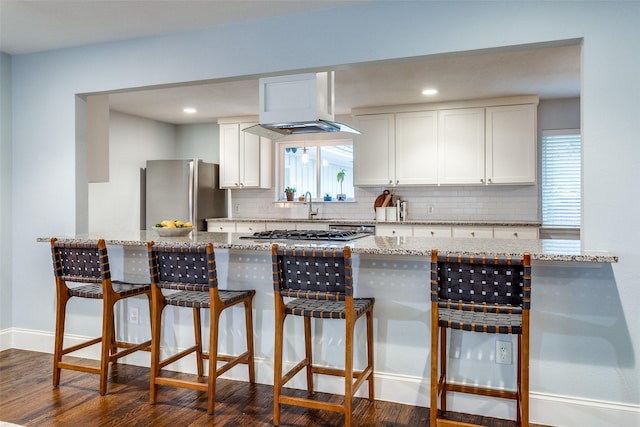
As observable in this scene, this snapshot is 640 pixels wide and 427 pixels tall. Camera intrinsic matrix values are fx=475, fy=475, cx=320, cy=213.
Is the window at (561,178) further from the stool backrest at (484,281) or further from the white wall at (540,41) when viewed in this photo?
the stool backrest at (484,281)

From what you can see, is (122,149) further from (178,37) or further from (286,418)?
(286,418)

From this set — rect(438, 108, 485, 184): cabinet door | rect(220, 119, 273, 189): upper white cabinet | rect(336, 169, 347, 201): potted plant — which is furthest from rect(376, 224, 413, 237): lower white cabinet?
rect(220, 119, 273, 189): upper white cabinet

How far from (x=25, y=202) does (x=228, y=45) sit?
211cm

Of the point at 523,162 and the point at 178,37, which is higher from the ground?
the point at 178,37

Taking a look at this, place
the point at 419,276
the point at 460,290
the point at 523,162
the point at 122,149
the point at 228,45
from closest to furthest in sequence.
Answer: the point at 460,290, the point at 419,276, the point at 228,45, the point at 523,162, the point at 122,149

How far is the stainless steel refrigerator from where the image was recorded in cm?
598

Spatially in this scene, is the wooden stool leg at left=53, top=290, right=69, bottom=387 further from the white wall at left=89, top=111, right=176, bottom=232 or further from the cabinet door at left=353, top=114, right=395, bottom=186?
the cabinet door at left=353, top=114, right=395, bottom=186

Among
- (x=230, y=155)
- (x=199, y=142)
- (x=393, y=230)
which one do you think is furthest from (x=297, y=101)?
(x=199, y=142)

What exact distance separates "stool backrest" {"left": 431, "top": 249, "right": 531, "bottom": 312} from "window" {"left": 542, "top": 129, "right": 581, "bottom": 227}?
3.79 m

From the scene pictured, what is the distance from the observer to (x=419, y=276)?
2754 millimetres

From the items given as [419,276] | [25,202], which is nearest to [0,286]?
[25,202]

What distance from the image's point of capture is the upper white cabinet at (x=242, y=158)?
6285 millimetres

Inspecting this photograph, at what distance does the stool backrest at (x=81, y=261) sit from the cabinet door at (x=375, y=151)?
11.4 ft

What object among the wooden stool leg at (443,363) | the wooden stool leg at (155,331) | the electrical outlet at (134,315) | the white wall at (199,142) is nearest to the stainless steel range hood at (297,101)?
the wooden stool leg at (155,331)
